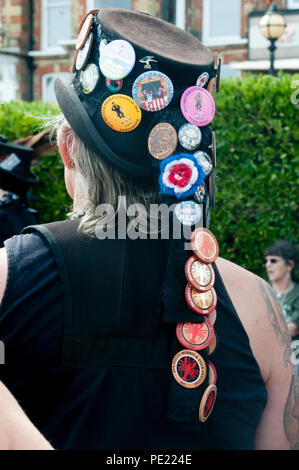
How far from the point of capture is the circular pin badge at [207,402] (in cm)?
135

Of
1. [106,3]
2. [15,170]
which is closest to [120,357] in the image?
[15,170]

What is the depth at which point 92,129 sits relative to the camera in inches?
55.1

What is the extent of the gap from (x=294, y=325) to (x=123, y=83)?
3.57m

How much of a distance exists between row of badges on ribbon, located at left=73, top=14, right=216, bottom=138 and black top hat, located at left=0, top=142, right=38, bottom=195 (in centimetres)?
332

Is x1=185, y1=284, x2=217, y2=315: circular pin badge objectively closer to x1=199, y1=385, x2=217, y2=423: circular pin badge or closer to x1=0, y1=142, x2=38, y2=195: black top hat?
x1=199, y1=385, x2=217, y2=423: circular pin badge

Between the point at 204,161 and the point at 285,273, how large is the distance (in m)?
3.57

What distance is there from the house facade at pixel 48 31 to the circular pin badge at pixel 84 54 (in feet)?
46.6

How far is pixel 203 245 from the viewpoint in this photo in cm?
143

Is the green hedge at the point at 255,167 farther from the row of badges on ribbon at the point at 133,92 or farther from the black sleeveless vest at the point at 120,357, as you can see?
the black sleeveless vest at the point at 120,357

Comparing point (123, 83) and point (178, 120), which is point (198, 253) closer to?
point (178, 120)

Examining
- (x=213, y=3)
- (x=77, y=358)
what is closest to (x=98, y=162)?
(x=77, y=358)

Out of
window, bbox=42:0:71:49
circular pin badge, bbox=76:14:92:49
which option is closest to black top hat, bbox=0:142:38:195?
circular pin badge, bbox=76:14:92:49

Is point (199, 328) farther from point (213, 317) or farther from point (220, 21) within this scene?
point (220, 21)

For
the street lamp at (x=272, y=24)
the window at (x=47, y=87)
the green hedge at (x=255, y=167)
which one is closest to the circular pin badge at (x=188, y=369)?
the green hedge at (x=255, y=167)
